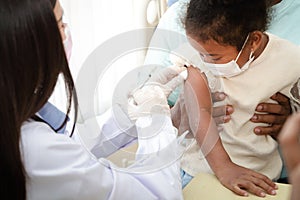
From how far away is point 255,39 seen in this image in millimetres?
1159

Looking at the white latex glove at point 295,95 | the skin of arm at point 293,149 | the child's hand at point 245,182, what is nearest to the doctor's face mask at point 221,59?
the white latex glove at point 295,95

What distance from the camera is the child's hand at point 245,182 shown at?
37.7 inches

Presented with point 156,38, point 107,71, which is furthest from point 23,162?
point 156,38

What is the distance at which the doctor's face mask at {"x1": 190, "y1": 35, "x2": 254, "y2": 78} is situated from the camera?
112cm

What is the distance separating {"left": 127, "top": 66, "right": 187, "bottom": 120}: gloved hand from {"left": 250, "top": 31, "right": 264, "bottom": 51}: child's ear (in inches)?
8.2

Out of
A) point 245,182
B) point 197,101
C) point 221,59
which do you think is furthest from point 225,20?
point 245,182

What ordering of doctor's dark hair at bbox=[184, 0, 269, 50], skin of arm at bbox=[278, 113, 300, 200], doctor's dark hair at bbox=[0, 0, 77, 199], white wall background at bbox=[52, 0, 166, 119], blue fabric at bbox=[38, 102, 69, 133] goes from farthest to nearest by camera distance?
white wall background at bbox=[52, 0, 166, 119] < doctor's dark hair at bbox=[184, 0, 269, 50] < blue fabric at bbox=[38, 102, 69, 133] < doctor's dark hair at bbox=[0, 0, 77, 199] < skin of arm at bbox=[278, 113, 300, 200]

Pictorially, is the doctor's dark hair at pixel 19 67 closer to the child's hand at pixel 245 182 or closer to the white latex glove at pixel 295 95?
the child's hand at pixel 245 182

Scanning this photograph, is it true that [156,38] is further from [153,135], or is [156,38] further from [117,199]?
[117,199]

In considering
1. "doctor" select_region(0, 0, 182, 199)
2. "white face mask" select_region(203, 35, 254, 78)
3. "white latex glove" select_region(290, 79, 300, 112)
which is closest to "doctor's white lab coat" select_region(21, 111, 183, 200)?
"doctor" select_region(0, 0, 182, 199)

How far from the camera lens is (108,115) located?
1.10 meters

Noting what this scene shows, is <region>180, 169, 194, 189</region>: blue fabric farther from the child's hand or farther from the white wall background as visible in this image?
the white wall background

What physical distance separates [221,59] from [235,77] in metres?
0.06

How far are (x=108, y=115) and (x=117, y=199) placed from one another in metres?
0.34
